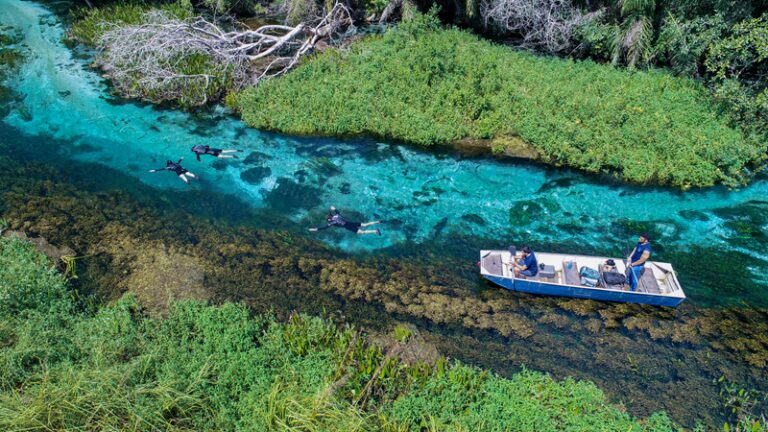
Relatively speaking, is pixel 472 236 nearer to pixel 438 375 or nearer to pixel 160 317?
pixel 438 375

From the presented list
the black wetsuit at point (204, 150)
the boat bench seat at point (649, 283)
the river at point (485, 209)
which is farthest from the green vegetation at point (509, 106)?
the boat bench seat at point (649, 283)

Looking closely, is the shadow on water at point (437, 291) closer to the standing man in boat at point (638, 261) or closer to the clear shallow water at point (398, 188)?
the clear shallow water at point (398, 188)

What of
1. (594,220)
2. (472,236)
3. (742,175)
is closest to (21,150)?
(472,236)

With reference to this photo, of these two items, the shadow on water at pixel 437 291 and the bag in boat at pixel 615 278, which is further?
the bag in boat at pixel 615 278

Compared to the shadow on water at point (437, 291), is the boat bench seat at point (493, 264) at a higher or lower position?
higher

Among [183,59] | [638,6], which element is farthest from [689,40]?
[183,59]

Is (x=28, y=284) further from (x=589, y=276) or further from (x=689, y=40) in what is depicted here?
(x=689, y=40)
